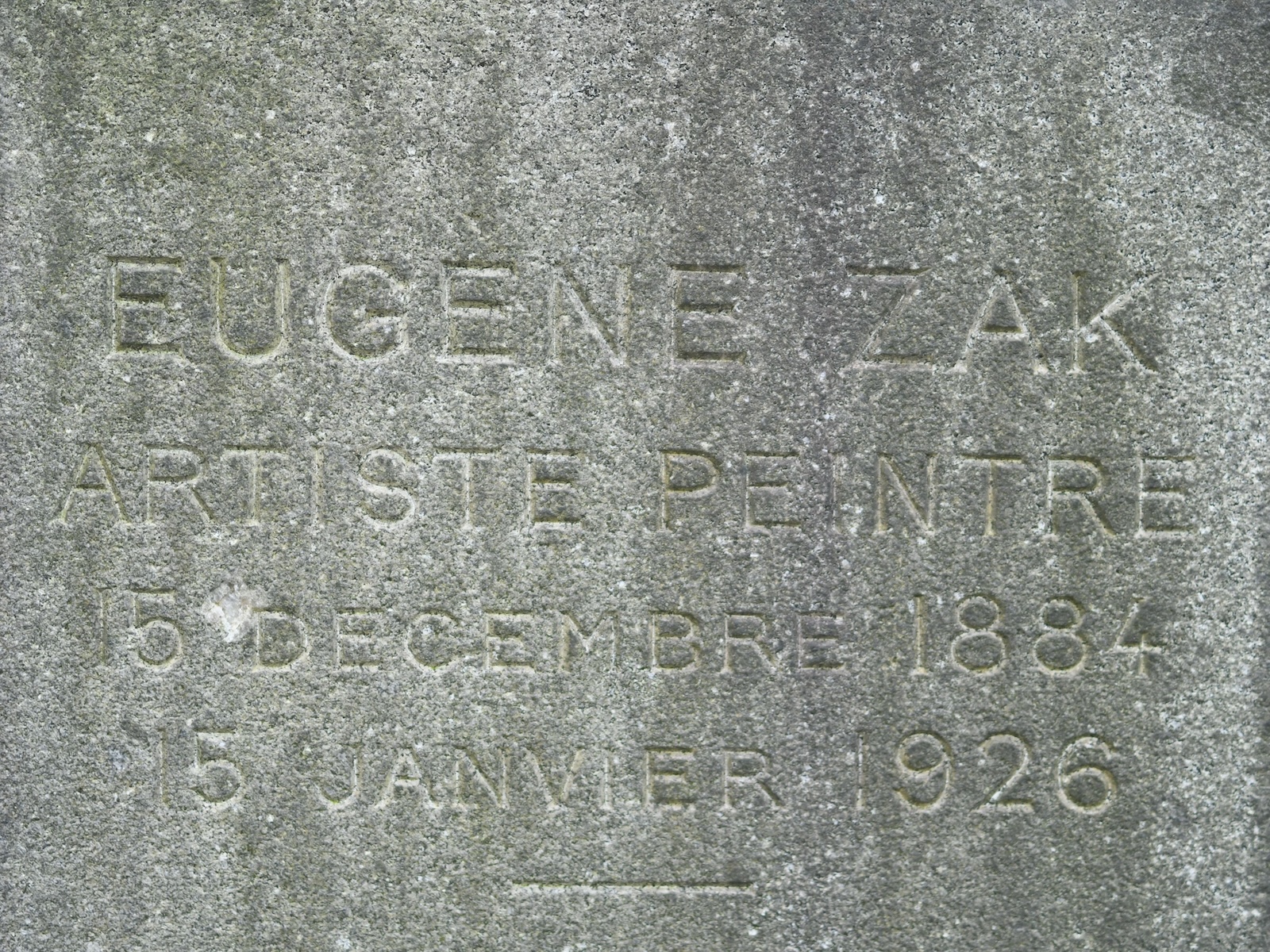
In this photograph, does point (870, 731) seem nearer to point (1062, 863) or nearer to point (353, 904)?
point (1062, 863)

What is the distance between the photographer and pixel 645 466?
6.52 ft

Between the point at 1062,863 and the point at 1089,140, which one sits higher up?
the point at 1089,140

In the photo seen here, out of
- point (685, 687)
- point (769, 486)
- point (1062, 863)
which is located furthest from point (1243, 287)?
point (685, 687)

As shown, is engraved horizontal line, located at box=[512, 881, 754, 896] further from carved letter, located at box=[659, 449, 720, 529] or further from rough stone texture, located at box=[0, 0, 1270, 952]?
carved letter, located at box=[659, 449, 720, 529]

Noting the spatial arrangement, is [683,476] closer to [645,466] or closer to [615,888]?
[645,466]

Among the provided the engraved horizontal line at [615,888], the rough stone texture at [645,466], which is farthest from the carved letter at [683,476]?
the engraved horizontal line at [615,888]

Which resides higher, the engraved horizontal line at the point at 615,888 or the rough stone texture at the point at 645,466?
the rough stone texture at the point at 645,466

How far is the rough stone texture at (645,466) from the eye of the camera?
1.97m

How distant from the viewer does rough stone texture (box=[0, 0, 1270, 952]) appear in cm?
197

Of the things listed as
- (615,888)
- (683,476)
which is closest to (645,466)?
(683,476)

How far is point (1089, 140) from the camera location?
1.96 meters

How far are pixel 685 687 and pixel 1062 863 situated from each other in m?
0.73

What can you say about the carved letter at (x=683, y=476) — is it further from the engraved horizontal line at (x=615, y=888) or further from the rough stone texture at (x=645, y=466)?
the engraved horizontal line at (x=615, y=888)

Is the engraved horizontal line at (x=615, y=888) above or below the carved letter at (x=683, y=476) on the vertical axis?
below
